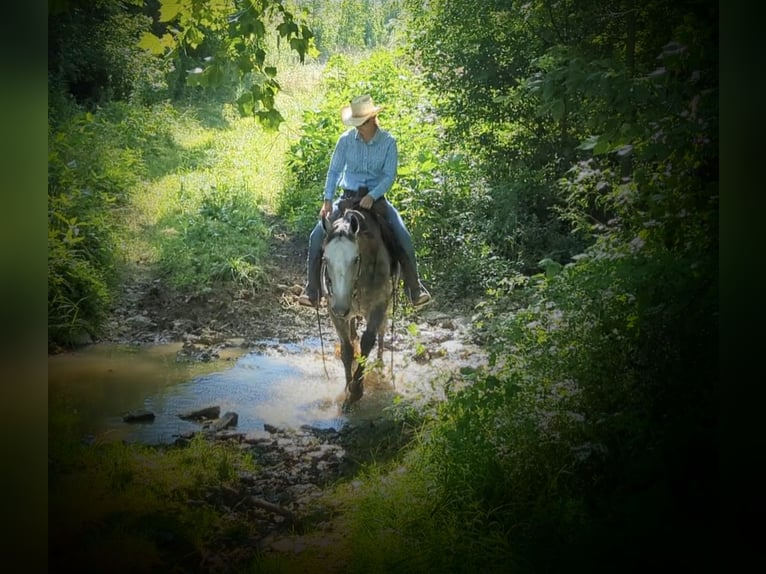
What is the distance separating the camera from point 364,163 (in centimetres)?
405

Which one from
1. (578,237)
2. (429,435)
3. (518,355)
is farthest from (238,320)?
(578,237)

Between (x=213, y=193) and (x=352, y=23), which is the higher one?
(x=352, y=23)

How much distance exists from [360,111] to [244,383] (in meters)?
1.42

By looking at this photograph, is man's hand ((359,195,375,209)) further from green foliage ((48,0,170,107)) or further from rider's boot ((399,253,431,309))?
green foliage ((48,0,170,107))

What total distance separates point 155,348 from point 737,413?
2831 mm

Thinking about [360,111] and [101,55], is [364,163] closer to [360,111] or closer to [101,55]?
[360,111]

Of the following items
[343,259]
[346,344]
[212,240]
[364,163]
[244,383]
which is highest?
[364,163]

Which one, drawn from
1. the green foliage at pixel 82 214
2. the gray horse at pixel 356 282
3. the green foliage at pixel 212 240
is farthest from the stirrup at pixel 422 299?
the green foliage at pixel 82 214

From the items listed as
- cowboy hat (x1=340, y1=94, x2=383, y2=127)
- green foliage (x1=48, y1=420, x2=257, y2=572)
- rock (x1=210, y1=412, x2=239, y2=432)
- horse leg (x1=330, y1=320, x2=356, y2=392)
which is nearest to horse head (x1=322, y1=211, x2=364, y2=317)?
horse leg (x1=330, y1=320, x2=356, y2=392)

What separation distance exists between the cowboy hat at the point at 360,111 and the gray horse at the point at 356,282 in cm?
43

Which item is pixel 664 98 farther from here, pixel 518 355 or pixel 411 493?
pixel 411 493

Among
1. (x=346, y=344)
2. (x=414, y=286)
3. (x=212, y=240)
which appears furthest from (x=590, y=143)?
(x=212, y=240)

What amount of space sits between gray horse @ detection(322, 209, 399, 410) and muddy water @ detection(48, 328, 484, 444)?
0.08 m

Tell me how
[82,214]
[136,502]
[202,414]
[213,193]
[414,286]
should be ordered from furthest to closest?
1. [213,193]
2. [82,214]
3. [414,286]
4. [202,414]
5. [136,502]
